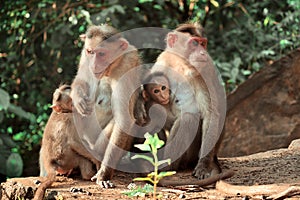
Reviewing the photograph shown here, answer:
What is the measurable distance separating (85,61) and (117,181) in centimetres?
100

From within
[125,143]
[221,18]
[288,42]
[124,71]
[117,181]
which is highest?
[221,18]

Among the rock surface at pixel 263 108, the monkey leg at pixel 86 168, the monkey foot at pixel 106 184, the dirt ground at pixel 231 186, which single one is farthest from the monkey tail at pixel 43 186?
the rock surface at pixel 263 108

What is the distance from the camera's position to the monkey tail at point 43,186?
4254 millimetres

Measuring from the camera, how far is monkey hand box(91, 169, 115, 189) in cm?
445

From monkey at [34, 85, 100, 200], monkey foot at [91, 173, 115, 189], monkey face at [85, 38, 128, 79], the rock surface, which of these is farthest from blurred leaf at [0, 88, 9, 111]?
the rock surface

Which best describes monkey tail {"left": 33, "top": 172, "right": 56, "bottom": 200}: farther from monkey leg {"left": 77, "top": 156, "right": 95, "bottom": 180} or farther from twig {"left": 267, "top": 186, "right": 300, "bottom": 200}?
twig {"left": 267, "top": 186, "right": 300, "bottom": 200}

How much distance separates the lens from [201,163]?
15.8ft

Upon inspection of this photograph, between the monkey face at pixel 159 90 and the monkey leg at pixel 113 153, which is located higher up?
the monkey face at pixel 159 90

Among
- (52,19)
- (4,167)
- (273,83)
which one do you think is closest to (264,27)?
(273,83)

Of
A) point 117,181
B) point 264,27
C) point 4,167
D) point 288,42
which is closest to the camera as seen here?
point 117,181

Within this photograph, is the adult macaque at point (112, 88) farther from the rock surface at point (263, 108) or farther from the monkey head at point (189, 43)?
the rock surface at point (263, 108)

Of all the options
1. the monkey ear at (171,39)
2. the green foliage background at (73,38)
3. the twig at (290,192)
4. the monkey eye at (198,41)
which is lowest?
the twig at (290,192)

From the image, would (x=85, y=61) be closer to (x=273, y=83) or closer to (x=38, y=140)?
(x=273, y=83)

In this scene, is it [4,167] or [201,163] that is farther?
[4,167]
